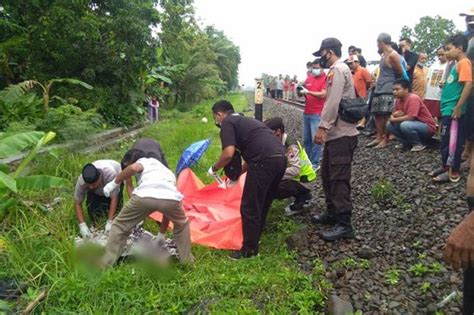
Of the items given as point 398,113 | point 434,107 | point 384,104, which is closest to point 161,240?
point 398,113

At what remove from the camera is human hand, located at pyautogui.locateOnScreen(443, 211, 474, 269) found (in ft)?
5.94

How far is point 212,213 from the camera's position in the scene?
4871mm

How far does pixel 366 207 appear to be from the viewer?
16.6 feet

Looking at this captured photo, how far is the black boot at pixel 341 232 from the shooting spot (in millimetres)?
4152

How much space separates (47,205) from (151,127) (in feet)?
25.3

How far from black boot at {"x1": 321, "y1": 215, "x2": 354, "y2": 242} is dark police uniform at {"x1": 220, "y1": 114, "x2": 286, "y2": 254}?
0.75 m

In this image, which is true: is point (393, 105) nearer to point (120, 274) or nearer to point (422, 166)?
point (422, 166)

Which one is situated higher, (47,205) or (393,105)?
(393,105)

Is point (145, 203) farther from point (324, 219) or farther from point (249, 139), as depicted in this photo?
point (324, 219)

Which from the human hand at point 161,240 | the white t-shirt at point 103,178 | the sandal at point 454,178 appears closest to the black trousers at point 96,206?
the white t-shirt at point 103,178

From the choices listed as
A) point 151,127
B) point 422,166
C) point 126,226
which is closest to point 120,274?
point 126,226

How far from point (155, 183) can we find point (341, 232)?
1988mm

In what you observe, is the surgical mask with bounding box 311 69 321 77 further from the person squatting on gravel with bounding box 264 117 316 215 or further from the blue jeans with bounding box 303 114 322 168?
the person squatting on gravel with bounding box 264 117 316 215

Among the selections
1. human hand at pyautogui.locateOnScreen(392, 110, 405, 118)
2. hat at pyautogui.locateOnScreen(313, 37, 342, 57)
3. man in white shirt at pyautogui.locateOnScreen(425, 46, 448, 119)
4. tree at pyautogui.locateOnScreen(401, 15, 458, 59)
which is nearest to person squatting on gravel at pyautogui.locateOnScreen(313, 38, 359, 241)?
hat at pyautogui.locateOnScreen(313, 37, 342, 57)
